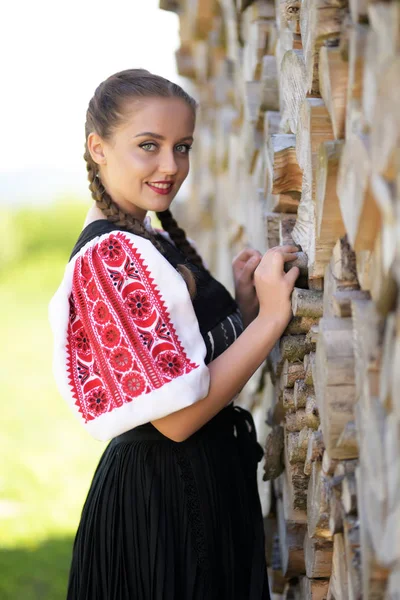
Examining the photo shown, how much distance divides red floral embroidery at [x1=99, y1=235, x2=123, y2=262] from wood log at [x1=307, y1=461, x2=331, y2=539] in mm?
625

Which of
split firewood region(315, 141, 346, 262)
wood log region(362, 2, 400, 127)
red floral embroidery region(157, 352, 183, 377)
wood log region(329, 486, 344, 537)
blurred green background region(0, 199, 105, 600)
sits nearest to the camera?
wood log region(362, 2, 400, 127)

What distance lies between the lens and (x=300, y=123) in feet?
5.42

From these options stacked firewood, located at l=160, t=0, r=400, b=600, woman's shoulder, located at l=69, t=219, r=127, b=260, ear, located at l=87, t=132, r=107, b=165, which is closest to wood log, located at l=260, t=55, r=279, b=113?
stacked firewood, located at l=160, t=0, r=400, b=600

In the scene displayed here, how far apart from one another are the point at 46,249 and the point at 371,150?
918 cm

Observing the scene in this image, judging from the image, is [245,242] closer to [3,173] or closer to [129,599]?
[129,599]

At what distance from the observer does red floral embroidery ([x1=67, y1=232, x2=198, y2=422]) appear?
162cm

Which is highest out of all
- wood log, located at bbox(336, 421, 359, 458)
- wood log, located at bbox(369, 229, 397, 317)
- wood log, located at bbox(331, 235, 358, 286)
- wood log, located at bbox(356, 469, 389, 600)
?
wood log, located at bbox(369, 229, 397, 317)

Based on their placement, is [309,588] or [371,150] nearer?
[371,150]

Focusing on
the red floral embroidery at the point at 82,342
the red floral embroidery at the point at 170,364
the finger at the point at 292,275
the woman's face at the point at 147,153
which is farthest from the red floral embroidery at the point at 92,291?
the finger at the point at 292,275

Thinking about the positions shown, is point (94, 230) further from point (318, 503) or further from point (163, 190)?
point (318, 503)

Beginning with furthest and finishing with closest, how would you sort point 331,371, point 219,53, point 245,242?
point 219,53 < point 245,242 < point 331,371

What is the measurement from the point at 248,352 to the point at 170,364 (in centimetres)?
20

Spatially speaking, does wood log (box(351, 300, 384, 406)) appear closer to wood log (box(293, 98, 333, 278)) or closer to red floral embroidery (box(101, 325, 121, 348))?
wood log (box(293, 98, 333, 278))

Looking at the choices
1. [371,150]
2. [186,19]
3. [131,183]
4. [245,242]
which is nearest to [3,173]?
[186,19]
